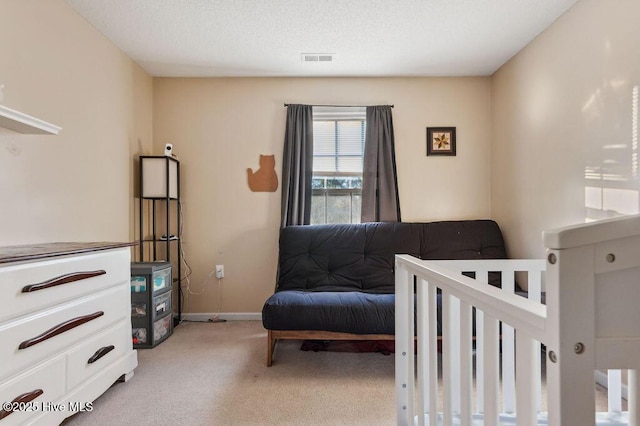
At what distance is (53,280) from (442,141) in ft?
9.89

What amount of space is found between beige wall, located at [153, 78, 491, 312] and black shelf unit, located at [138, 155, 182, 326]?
0.43 ft

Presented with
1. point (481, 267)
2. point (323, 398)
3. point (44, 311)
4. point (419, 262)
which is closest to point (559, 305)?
point (419, 262)

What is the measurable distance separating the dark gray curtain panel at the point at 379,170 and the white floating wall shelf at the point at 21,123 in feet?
7.46

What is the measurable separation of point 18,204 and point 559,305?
2.31m

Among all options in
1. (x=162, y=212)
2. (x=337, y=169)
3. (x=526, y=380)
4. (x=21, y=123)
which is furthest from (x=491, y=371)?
(x=162, y=212)

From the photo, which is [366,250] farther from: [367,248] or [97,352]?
[97,352]

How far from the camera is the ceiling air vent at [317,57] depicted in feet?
8.67

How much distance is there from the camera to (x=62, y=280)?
1420 mm

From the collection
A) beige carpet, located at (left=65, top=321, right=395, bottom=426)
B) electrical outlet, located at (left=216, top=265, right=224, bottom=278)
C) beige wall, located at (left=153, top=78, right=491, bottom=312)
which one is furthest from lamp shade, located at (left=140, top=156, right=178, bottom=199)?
beige carpet, located at (left=65, top=321, right=395, bottom=426)

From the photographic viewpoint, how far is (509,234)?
2.80 meters

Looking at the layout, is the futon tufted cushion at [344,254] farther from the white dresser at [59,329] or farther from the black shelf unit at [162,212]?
the white dresser at [59,329]

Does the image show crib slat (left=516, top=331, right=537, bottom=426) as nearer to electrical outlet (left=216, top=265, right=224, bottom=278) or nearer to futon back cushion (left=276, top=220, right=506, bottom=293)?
futon back cushion (left=276, top=220, right=506, bottom=293)

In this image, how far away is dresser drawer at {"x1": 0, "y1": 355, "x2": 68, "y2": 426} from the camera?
3.88 ft

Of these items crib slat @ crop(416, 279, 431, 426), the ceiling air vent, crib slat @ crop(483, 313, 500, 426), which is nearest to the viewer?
crib slat @ crop(483, 313, 500, 426)
